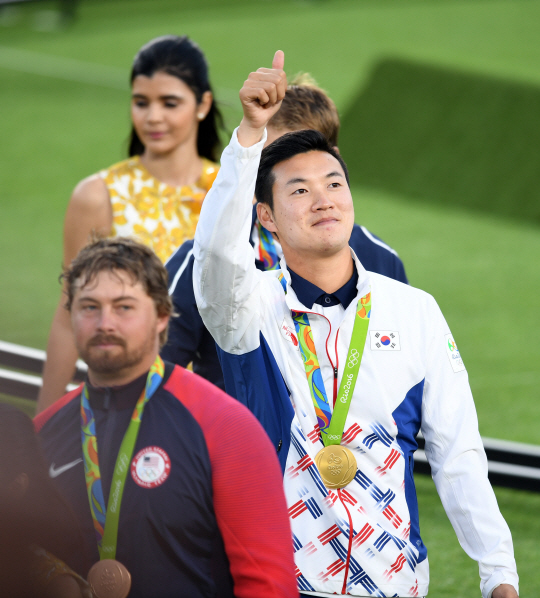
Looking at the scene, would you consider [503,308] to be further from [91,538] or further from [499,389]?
[91,538]

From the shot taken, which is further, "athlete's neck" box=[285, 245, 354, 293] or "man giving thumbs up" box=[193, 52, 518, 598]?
"athlete's neck" box=[285, 245, 354, 293]

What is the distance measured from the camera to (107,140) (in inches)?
473

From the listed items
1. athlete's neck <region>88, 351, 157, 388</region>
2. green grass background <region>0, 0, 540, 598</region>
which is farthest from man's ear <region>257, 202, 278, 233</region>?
green grass background <region>0, 0, 540, 598</region>

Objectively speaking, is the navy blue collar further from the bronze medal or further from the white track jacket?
the bronze medal

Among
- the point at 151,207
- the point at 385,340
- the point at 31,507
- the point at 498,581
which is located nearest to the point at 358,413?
the point at 385,340

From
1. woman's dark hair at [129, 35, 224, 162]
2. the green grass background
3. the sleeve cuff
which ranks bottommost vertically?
the green grass background

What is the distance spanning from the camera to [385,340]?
2.27 meters

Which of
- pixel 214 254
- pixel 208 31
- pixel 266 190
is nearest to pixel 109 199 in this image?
pixel 266 190

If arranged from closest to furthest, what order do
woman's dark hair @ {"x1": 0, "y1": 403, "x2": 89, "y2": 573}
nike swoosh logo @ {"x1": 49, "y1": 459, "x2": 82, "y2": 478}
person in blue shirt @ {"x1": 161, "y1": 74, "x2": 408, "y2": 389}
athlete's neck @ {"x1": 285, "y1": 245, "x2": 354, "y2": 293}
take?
woman's dark hair @ {"x1": 0, "y1": 403, "x2": 89, "y2": 573} → nike swoosh logo @ {"x1": 49, "y1": 459, "x2": 82, "y2": 478} → athlete's neck @ {"x1": 285, "y1": 245, "x2": 354, "y2": 293} → person in blue shirt @ {"x1": 161, "y1": 74, "x2": 408, "y2": 389}

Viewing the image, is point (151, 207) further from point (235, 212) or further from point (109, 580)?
point (109, 580)

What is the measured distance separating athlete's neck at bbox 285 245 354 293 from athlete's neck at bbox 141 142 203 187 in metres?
1.42

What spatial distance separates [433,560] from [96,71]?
443 inches

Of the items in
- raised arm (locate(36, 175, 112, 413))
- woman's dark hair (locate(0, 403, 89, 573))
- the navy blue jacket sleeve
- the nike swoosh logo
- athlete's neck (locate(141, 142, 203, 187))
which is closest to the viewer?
woman's dark hair (locate(0, 403, 89, 573))

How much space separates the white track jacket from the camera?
2.14 meters
